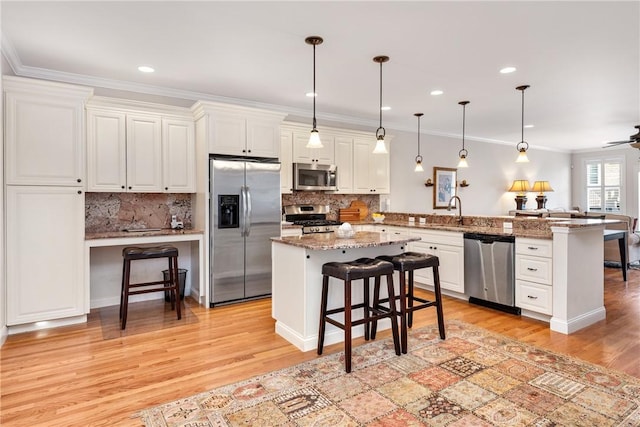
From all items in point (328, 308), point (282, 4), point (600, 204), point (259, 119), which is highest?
point (282, 4)

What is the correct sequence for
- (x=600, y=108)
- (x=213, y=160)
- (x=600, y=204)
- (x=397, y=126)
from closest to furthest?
1. (x=213, y=160)
2. (x=600, y=108)
3. (x=397, y=126)
4. (x=600, y=204)

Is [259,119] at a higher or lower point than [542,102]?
lower

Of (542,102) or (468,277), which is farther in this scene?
(542,102)

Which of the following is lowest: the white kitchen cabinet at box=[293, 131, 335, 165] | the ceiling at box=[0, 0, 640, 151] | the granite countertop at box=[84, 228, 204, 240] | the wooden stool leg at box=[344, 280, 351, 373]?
the wooden stool leg at box=[344, 280, 351, 373]

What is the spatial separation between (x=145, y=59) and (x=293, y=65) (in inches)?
54.7

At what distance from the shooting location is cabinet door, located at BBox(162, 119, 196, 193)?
4.30 metres

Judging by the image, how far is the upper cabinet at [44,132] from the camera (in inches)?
127

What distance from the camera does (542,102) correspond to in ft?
17.1

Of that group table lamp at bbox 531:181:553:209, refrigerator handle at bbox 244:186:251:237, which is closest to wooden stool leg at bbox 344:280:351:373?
refrigerator handle at bbox 244:186:251:237

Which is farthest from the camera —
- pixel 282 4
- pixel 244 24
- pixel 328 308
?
pixel 328 308

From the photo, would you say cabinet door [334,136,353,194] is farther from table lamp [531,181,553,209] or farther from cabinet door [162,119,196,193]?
table lamp [531,181,553,209]

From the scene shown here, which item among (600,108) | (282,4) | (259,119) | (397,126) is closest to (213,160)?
(259,119)

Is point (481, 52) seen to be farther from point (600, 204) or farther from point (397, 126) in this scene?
point (600, 204)

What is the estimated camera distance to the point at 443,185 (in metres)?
7.34
